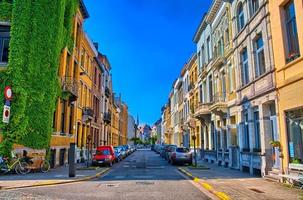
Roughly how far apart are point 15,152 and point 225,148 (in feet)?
51.1

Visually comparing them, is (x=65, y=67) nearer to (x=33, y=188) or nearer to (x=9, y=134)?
(x=9, y=134)

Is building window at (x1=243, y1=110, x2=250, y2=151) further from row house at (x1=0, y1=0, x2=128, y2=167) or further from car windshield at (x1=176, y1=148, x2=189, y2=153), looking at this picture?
row house at (x1=0, y1=0, x2=128, y2=167)

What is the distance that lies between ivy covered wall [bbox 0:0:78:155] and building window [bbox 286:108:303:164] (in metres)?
14.8

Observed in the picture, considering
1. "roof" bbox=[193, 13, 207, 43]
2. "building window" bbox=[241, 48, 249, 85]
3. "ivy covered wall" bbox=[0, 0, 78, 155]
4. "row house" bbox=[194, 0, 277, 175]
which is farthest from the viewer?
"roof" bbox=[193, 13, 207, 43]

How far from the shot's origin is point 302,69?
1238cm

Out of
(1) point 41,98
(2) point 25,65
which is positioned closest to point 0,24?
(2) point 25,65

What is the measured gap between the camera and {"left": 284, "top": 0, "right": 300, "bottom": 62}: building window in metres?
13.4

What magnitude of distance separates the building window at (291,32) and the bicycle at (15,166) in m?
15.6

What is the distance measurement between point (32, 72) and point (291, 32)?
15.5 m

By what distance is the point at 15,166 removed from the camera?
17594 millimetres

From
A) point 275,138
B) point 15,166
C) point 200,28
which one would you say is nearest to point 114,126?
point 200,28

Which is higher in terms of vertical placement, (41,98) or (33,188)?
(41,98)

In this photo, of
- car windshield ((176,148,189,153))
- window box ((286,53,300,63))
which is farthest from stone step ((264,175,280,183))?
car windshield ((176,148,189,153))

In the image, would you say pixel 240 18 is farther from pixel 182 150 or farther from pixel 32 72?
pixel 32 72
